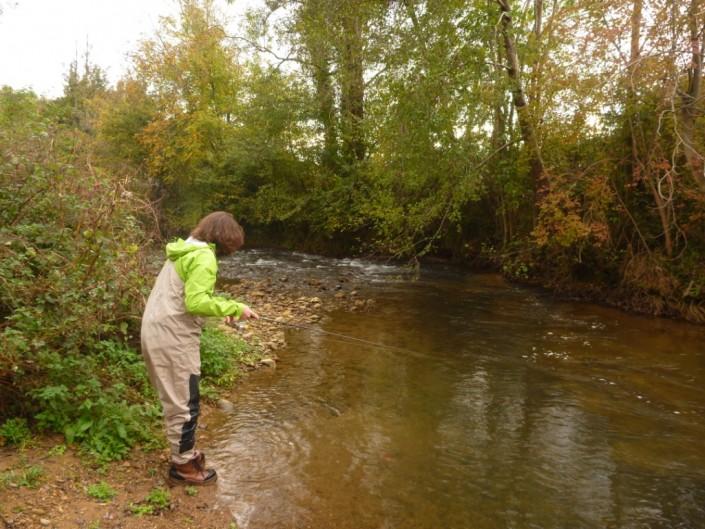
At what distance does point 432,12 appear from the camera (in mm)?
10984

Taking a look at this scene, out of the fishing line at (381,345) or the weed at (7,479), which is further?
the fishing line at (381,345)

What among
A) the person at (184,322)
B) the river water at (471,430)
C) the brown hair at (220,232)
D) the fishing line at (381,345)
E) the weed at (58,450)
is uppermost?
the brown hair at (220,232)

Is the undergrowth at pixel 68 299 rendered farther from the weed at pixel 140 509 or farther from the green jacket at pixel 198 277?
the green jacket at pixel 198 277

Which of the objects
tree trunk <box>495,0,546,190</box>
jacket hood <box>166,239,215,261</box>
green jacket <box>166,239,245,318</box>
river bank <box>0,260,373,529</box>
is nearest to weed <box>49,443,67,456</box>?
river bank <box>0,260,373,529</box>

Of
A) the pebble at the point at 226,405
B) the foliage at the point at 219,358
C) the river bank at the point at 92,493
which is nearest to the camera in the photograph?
the river bank at the point at 92,493

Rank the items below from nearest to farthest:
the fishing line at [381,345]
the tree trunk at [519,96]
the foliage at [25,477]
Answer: the foliage at [25,477], the fishing line at [381,345], the tree trunk at [519,96]

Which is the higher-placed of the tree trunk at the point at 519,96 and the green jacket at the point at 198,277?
the tree trunk at the point at 519,96

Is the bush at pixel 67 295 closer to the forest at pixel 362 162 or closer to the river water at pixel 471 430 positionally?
the forest at pixel 362 162

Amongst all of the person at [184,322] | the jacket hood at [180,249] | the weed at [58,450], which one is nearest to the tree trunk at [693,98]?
the person at [184,322]

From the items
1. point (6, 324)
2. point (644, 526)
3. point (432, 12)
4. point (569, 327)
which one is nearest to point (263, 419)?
point (6, 324)

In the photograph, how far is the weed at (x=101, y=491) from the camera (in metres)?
3.39

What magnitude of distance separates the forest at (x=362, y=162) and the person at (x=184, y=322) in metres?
0.62

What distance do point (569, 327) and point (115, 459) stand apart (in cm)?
845

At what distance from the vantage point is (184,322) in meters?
3.62
